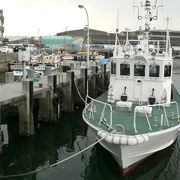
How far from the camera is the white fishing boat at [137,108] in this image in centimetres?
1388

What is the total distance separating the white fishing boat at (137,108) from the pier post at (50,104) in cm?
411

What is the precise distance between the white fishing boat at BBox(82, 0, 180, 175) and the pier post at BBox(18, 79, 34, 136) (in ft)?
11.4

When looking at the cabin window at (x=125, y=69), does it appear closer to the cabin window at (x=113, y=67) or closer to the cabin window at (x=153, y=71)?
the cabin window at (x=113, y=67)

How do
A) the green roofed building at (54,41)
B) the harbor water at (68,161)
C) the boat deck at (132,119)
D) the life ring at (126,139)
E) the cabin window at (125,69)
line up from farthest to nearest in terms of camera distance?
the green roofed building at (54,41), the cabin window at (125,69), the harbor water at (68,161), the boat deck at (132,119), the life ring at (126,139)

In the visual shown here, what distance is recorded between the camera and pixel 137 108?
15.5 metres

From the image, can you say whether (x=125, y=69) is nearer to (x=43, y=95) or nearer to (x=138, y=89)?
(x=138, y=89)

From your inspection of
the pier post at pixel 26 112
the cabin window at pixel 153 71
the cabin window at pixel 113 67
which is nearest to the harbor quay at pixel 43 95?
the pier post at pixel 26 112

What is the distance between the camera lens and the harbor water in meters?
15.5

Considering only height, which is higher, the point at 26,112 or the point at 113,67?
the point at 113,67

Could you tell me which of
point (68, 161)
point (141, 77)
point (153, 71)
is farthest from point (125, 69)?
point (68, 161)

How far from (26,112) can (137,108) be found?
21.8ft

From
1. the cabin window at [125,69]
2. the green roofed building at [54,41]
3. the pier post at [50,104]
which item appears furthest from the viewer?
the green roofed building at [54,41]

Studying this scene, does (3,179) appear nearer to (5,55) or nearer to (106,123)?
(106,123)

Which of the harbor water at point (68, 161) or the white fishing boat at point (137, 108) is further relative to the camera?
the harbor water at point (68, 161)
